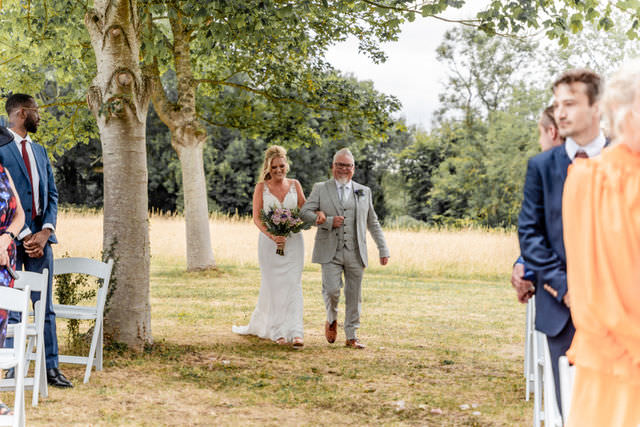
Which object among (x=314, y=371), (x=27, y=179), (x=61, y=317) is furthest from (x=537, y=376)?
(x=27, y=179)

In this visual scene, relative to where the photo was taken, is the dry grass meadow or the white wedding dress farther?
the white wedding dress

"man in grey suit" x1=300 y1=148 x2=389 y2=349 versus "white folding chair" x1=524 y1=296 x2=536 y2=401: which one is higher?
"man in grey suit" x1=300 y1=148 x2=389 y2=349

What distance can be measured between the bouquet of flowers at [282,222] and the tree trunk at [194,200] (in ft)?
29.2

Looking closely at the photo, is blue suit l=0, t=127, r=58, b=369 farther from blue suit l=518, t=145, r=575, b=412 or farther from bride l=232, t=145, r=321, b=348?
blue suit l=518, t=145, r=575, b=412

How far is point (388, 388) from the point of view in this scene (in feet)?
23.2

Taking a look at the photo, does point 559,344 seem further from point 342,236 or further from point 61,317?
point 342,236

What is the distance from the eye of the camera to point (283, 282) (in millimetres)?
9148

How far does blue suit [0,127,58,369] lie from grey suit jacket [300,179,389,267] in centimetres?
339

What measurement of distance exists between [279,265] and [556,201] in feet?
19.4

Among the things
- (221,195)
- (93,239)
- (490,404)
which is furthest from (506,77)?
(490,404)

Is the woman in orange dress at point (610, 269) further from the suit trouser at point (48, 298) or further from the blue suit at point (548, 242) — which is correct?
the suit trouser at point (48, 298)

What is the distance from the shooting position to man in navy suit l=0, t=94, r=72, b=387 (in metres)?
6.14

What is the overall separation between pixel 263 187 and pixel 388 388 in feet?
11.3

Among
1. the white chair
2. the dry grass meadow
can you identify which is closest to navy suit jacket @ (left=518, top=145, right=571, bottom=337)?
the white chair
